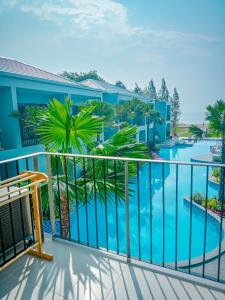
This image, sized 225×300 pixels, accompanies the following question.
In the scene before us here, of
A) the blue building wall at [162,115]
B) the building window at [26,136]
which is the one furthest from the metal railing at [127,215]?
the blue building wall at [162,115]

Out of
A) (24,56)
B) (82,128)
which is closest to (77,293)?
(82,128)

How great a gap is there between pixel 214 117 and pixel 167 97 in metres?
51.4

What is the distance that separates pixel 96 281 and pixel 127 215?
72 cm

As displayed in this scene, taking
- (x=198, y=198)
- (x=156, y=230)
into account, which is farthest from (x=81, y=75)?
(x=156, y=230)

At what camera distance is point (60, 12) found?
291 inches

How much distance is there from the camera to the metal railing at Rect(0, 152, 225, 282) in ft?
8.39

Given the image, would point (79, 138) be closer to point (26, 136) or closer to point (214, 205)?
point (214, 205)

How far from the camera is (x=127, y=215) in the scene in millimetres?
2428

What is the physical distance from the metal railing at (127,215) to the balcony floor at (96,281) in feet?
0.69

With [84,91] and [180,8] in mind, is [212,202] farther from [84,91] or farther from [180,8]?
[84,91]

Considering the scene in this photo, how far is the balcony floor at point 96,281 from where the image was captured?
1899 mm

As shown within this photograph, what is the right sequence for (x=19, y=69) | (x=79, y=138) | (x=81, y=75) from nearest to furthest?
(x=79, y=138) → (x=19, y=69) → (x=81, y=75)

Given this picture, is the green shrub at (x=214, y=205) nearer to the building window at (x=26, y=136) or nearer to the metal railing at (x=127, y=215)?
the metal railing at (x=127, y=215)

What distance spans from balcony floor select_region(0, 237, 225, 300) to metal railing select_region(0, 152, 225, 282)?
0.69ft
